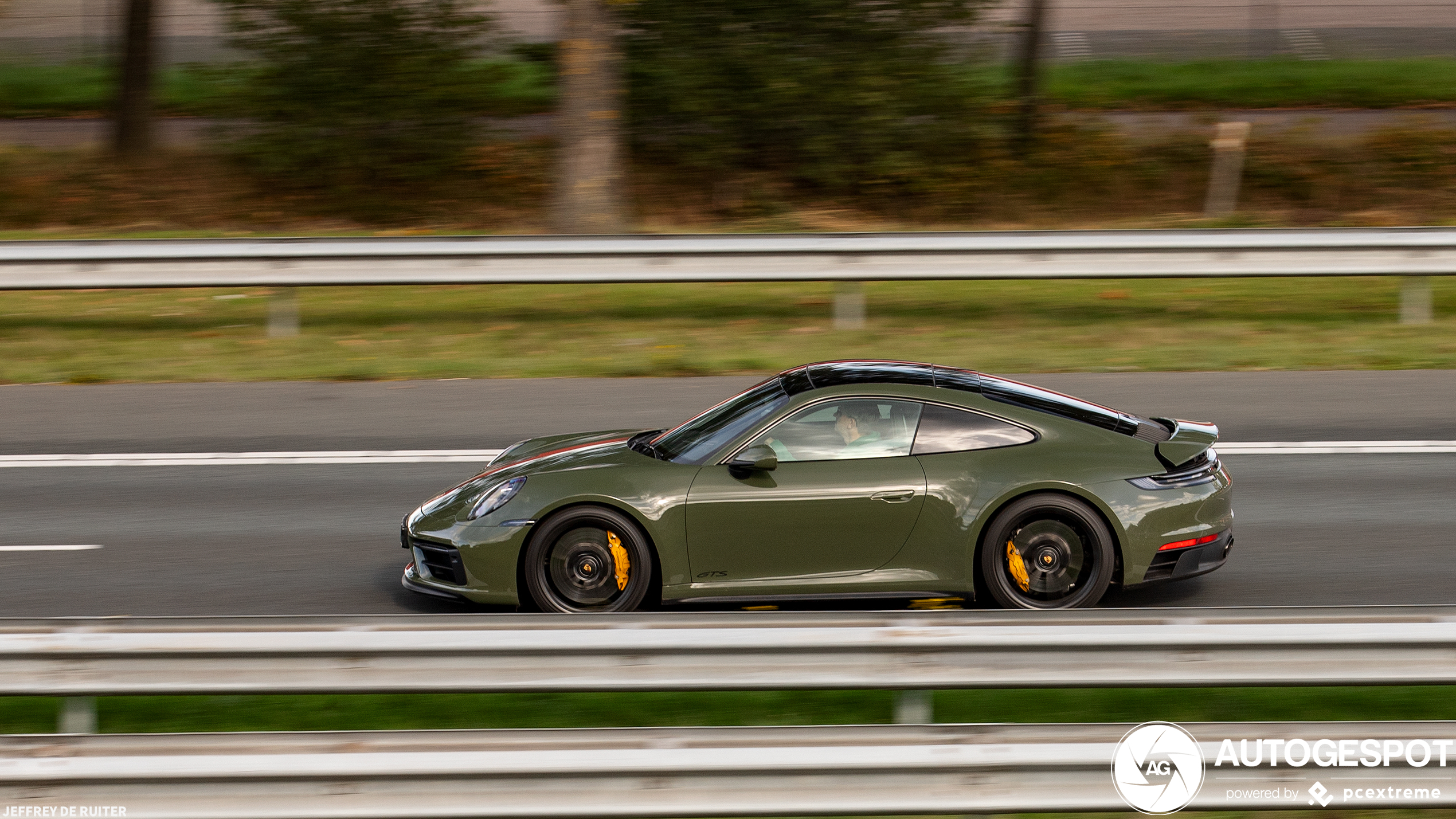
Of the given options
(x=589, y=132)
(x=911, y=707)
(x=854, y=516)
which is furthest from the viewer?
(x=589, y=132)

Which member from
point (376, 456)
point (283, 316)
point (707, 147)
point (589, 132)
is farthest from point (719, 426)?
point (707, 147)

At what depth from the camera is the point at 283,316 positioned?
13.2 metres

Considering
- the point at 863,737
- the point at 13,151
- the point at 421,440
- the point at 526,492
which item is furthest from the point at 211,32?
the point at 863,737

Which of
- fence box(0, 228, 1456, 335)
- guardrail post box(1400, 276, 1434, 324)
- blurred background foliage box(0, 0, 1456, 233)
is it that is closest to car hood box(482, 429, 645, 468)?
fence box(0, 228, 1456, 335)

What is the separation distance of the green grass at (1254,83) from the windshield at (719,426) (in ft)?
56.1

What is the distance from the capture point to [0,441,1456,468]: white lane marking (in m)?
9.77

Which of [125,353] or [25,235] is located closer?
[125,353]

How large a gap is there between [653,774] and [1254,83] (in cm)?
2283

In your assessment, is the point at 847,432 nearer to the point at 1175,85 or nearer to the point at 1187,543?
the point at 1187,543

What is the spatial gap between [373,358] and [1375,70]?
19.2 metres

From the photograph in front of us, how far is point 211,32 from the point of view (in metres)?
19.3

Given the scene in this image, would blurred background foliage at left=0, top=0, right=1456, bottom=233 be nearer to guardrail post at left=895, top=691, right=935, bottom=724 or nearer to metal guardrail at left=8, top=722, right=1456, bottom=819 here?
guardrail post at left=895, top=691, right=935, bottom=724

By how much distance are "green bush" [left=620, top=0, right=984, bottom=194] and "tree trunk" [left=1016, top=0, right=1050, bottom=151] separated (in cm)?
90

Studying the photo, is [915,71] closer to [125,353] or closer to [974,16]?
[974,16]
